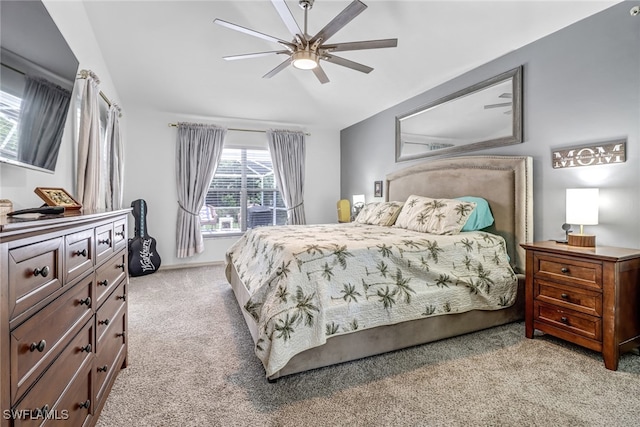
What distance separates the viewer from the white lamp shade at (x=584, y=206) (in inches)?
85.4

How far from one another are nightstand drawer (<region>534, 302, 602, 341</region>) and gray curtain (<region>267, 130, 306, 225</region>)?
12.9 ft

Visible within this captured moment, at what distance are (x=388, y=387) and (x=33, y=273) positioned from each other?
174 cm

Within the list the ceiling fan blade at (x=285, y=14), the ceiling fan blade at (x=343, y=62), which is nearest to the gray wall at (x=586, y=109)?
the ceiling fan blade at (x=343, y=62)

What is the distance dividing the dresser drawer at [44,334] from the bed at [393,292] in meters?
0.91

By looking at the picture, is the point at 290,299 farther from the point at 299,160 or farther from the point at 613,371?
the point at 299,160

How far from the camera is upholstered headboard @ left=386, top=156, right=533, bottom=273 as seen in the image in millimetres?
2762

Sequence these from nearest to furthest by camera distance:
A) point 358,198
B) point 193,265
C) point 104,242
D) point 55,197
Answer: point 104,242, point 55,197, point 193,265, point 358,198

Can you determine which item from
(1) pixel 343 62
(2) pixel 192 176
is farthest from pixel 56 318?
(2) pixel 192 176

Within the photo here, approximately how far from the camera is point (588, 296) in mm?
2062

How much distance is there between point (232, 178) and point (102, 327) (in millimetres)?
4136

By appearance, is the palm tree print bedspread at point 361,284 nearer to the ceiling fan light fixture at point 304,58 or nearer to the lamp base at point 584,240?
the lamp base at point 584,240

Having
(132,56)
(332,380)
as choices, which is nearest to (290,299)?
(332,380)

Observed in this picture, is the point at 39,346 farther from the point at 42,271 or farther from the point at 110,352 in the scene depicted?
the point at 110,352

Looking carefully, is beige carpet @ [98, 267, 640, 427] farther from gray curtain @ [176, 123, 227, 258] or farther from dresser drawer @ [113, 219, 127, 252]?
gray curtain @ [176, 123, 227, 258]
